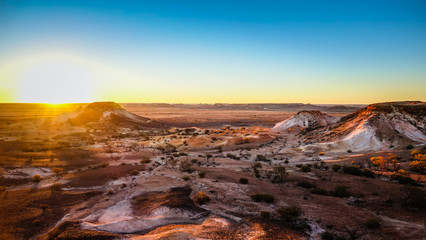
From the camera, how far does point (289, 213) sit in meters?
9.66

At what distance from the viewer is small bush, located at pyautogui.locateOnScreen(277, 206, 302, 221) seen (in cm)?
941

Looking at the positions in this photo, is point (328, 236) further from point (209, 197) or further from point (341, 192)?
point (209, 197)

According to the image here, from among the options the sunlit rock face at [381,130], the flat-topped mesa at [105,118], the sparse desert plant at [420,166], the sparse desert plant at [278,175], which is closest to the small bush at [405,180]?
the sparse desert plant at [420,166]

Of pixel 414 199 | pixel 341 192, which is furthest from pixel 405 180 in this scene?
pixel 341 192

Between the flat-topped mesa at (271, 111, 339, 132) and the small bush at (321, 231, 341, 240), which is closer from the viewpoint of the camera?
the small bush at (321, 231, 341, 240)

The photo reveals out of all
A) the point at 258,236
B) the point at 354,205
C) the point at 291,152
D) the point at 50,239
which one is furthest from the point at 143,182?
the point at 291,152

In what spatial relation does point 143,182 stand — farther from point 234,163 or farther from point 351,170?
point 351,170

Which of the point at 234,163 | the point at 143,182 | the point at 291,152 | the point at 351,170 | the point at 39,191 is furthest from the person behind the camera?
the point at 291,152

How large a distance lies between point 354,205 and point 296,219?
12.5 feet

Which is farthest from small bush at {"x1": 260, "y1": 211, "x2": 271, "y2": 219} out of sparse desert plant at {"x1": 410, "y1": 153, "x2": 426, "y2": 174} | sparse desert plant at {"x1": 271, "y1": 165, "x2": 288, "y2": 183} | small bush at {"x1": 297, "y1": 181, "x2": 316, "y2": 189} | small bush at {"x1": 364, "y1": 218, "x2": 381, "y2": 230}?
sparse desert plant at {"x1": 410, "y1": 153, "x2": 426, "y2": 174}

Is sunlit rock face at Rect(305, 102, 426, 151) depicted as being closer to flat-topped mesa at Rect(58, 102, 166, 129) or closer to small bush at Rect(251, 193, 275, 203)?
small bush at Rect(251, 193, 275, 203)

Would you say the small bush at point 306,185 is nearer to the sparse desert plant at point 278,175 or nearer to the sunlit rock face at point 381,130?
the sparse desert plant at point 278,175

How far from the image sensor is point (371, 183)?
13.7 meters

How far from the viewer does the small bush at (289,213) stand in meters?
9.41
